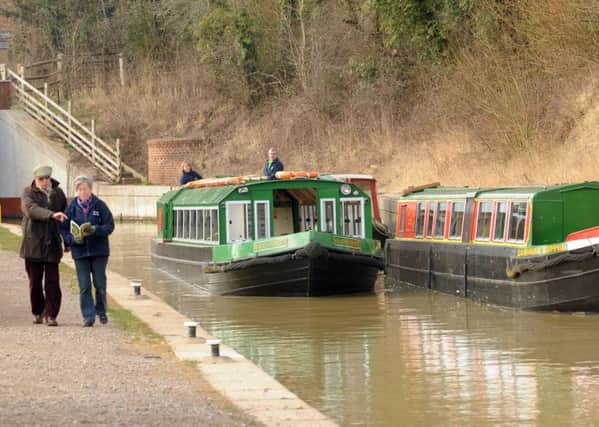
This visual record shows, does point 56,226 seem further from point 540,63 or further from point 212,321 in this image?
point 540,63

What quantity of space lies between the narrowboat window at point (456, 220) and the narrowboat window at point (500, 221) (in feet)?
4.64

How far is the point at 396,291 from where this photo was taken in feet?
72.7

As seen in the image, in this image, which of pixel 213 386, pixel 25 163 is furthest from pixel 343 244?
pixel 25 163

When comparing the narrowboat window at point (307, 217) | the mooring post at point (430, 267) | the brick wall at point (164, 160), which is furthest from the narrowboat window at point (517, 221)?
the brick wall at point (164, 160)

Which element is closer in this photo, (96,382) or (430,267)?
(96,382)

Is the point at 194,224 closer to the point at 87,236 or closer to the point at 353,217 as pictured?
the point at 353,217

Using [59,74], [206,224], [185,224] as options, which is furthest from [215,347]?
[59,74]

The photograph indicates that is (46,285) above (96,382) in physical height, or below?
above

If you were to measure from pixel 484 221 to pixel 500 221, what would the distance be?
2.35 ft

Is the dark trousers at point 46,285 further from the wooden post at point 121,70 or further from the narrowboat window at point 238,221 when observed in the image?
the wooden post at point 121,70

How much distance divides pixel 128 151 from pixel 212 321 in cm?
3175

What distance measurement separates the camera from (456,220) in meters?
21.4

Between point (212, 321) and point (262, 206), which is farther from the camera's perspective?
point (262, 206)

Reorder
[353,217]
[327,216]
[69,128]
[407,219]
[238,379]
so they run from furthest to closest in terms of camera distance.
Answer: [69,128] → [407,219] → [353,217] → [327,216] → [238,379]
